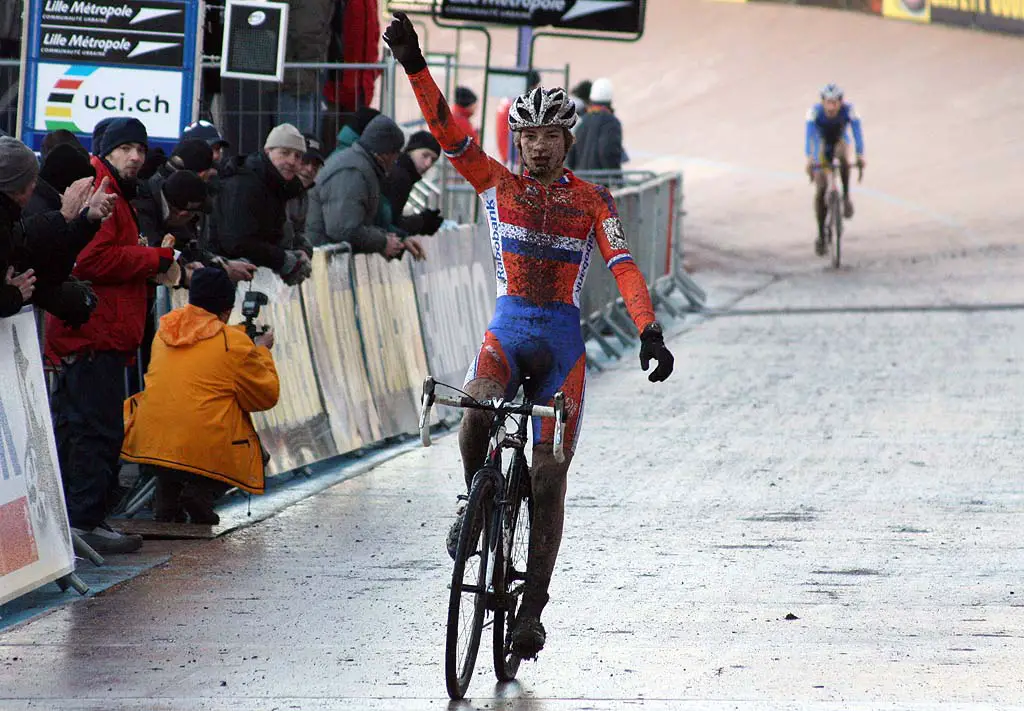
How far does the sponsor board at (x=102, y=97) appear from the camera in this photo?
38.5 feet

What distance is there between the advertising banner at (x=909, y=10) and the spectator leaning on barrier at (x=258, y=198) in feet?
122

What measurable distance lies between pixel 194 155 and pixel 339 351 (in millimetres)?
2268

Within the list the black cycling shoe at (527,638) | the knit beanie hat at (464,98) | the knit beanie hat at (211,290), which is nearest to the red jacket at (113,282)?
the knit beanie hat at (211,290)

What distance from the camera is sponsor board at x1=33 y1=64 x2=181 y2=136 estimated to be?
11750 mm

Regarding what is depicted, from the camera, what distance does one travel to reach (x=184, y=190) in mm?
9867

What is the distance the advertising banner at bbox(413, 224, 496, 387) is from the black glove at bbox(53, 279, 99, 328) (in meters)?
5.35

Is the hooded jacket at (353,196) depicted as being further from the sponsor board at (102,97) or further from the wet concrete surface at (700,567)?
the wet concrete surface at (700,567)

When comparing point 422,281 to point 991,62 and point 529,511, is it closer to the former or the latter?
point 529,511

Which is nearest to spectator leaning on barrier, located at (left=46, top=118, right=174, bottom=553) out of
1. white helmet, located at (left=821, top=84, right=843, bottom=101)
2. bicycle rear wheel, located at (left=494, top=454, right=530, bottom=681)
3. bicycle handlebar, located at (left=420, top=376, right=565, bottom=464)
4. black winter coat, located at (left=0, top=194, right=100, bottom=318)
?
black winter coat, located at (left=0, top=194, right=100, bottom=318)

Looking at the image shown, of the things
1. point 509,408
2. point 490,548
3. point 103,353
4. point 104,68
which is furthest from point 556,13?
point 490,548

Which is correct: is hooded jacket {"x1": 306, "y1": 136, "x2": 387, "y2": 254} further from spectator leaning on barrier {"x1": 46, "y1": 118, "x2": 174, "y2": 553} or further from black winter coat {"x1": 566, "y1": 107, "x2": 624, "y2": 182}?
black winter coat {"x1": 566, "y1": 107, "x2": 624, "y2": 182}

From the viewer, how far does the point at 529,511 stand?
23.5 feet

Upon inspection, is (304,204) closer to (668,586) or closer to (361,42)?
(361,42)

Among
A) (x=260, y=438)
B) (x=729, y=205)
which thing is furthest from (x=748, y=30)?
(x=260, y=438)
